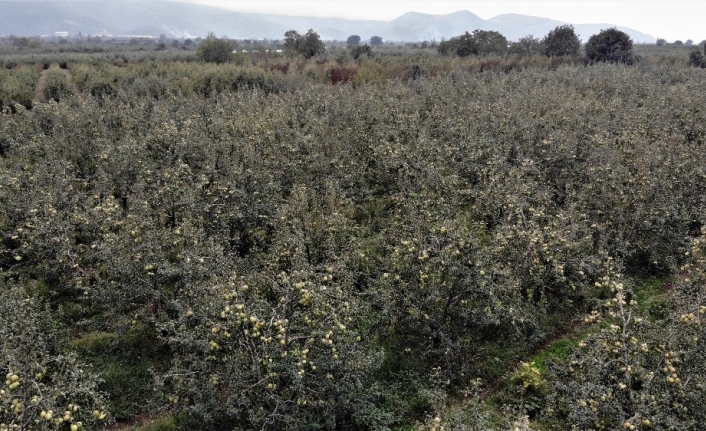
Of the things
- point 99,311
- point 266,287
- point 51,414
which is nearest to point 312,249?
point 266,287

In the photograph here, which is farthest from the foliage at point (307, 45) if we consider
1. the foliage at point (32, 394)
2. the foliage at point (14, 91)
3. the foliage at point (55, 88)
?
the foliage at point (32, 394)

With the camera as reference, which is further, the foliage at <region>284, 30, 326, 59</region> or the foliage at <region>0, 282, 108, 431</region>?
the foliage at <region>284, 30, 326, 59</region>

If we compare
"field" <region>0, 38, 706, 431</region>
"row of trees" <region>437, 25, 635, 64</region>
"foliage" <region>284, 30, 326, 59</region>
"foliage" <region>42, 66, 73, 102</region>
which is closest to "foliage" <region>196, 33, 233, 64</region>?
"foliage" <region>284, 30, 326, 59</region>

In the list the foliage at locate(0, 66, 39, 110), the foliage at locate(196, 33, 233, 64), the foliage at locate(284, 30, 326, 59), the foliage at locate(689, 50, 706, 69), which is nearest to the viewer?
the foliage at locate(0, 66, 39, 110)

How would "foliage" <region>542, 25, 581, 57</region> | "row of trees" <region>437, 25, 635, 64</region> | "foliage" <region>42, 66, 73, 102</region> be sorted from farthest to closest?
"foliage" <region>542, 25, 581, 57</region> → "row of trees" <region>437, 25, 635, 64</region> → "foliage" <region>42, 66, 73, 102</region>

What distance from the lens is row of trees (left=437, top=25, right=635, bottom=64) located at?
62938 millimetres

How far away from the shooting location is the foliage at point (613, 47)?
62.4 meters

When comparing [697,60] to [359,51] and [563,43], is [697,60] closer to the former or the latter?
[563,43]

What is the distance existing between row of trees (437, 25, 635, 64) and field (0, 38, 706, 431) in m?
48.0

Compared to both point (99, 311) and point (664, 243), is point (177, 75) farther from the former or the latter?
point (664, 243)

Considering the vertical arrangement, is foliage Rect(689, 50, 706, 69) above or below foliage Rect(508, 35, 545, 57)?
below

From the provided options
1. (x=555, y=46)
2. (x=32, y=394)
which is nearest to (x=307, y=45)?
(x=555, y=46)

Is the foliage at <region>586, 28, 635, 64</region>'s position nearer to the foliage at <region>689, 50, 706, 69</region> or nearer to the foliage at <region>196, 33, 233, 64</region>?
the foliage at <region>689, 50, 706, 69</region>

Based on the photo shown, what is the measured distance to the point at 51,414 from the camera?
6539 millimetres
